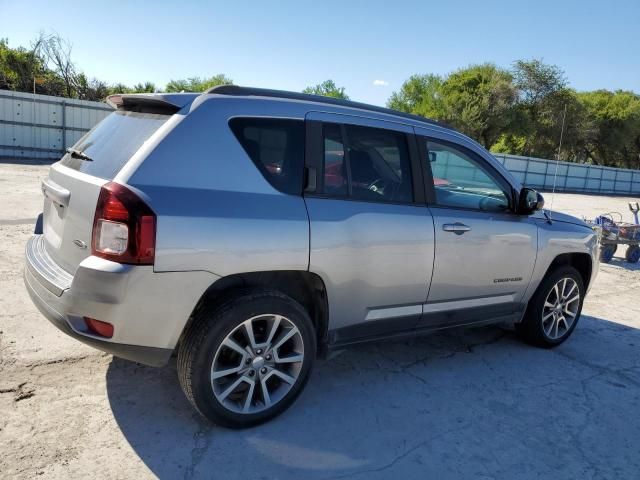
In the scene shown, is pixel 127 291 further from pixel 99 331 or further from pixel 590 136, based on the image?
pixel 590 136

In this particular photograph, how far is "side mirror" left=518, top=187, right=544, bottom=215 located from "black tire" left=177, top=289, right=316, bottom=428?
2.17 meters

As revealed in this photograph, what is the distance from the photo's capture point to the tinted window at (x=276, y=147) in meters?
2.94

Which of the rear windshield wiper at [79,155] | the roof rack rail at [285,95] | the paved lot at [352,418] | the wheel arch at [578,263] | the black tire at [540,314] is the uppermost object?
the roof rack rail at [285,95]

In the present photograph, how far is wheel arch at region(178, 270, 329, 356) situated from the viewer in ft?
9.34

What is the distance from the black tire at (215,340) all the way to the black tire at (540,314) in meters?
2.56

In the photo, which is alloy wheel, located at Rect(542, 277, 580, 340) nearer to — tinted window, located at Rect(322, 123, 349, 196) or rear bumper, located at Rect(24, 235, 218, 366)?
tinted window, located at Rect(322, 123, 349, 196)

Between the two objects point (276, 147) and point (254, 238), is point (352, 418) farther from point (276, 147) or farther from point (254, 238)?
point (276, 147)

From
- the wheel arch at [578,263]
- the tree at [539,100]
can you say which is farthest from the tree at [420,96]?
the wheel arch at [578,263]

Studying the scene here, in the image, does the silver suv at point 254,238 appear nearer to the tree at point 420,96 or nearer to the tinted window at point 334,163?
the tinted window at point 334,163

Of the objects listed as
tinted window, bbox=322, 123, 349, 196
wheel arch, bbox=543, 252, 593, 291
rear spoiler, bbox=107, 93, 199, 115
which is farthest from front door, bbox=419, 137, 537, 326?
rear spoiler, bbox=107, 93, 199, 115

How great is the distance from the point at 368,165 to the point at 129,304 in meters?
1.78

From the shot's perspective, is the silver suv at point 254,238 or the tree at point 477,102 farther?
the tree at point 477,102

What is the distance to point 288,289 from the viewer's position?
323 centimetres

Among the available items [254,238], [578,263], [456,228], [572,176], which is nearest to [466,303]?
[456,228]
